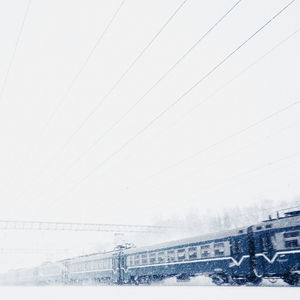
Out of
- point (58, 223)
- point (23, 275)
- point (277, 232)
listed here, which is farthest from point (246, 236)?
point (23, 275)

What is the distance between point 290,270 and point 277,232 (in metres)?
1.61

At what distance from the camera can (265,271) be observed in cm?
1414

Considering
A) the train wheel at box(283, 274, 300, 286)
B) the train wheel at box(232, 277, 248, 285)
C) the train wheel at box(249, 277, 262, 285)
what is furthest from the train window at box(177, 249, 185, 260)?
the train wheel at box(283, 274, 300, 286)

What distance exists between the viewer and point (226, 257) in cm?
1582

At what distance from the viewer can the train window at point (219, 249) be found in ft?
53.1

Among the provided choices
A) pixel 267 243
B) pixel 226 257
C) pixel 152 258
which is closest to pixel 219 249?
pixel 226 257

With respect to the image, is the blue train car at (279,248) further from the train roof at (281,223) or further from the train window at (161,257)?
the train window at (161,257)

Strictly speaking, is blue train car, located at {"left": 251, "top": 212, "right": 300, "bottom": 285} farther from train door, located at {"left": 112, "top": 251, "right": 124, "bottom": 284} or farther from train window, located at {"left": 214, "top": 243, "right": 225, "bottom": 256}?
train door, located at {"left": 112, "top": 251, "right": 124, "bottom": 284}

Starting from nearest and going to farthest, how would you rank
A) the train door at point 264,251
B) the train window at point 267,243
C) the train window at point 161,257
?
the train door at point 264,251, the train window at point 267,243, the train window at point 161,257

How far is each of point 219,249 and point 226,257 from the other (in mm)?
650

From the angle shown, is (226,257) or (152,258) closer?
(226,257)

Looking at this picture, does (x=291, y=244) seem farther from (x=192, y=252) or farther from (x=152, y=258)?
(x=152, y=258)

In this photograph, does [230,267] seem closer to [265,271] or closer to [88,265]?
[265,271]
